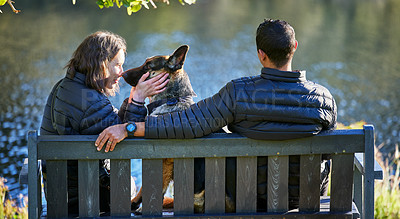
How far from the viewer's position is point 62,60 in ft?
47.1

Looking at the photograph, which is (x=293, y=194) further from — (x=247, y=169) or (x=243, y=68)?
(x=243, y=68)

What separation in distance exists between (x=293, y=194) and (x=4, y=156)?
6.63 metres

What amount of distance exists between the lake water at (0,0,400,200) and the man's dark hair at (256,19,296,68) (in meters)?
4.64

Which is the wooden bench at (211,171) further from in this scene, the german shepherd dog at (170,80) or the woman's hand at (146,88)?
the german shepherd dog at (170,80)

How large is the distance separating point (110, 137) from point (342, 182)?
1506 millimetres

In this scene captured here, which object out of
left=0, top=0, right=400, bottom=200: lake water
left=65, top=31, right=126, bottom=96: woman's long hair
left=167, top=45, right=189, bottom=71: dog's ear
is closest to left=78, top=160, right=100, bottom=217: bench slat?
left=65, top=31, right=126, bottom=96: woman's long hair

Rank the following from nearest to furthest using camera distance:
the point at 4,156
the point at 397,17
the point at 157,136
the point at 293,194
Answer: the point at 157,136 < the point at 293,194 < the point at 4,156 < the point at 397,17

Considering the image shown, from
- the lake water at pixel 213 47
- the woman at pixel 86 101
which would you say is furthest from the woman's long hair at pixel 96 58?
the lake water at pixel 213 47

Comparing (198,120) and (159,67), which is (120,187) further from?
(159,67)

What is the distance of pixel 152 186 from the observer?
10.5 feet

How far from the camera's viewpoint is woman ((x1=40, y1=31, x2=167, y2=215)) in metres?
3.30

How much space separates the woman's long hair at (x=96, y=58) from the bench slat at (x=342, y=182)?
1.64m

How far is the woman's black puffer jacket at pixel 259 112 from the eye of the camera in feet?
10.2

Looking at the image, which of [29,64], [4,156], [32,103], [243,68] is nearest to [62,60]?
[29,64]
